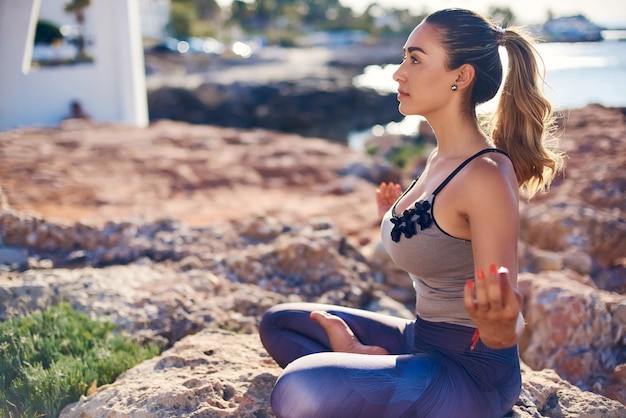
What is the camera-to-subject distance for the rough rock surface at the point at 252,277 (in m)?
2.20

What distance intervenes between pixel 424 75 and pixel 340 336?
0.94m

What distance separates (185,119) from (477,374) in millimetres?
22956

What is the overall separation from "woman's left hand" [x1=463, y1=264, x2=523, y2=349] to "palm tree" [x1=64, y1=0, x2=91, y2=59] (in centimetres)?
1138

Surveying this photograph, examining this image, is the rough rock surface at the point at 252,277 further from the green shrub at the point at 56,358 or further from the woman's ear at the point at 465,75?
the woman's ear at the point at 465,75

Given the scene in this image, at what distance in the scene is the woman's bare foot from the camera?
2041 mm

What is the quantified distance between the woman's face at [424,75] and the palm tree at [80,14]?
10.6 m

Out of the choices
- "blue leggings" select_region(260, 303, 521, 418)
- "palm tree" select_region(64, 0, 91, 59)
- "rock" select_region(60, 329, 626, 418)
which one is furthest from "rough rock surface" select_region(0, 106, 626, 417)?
"palm tree" select_region(64, 0, 91, 59)

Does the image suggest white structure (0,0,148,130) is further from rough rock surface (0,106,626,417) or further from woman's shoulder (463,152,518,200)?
woman's shoulder (463,152,518,200)

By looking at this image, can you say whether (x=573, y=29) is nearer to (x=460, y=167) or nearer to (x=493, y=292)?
A: (x=460, y=167)

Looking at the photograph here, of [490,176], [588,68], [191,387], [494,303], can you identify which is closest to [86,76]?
[588,68]

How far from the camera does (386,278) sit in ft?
14.4

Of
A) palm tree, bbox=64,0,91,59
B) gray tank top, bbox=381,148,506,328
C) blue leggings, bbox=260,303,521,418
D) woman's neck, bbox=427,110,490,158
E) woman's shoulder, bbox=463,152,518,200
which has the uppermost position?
palm tree, bbox=64,0,91,59

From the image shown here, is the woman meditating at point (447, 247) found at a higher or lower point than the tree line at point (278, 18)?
lower

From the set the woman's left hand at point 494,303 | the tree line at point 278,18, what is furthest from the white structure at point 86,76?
the tree line at point 278,18
